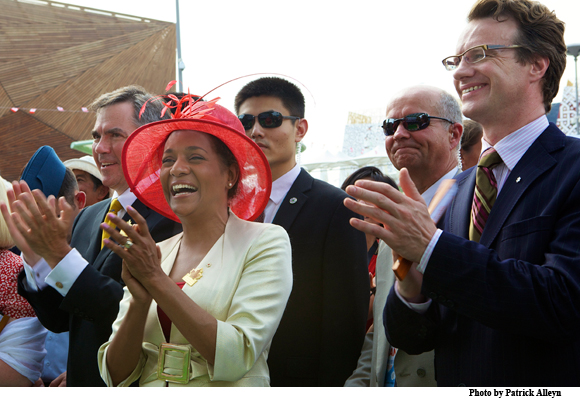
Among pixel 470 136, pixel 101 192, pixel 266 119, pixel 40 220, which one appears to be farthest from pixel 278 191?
pixel 101 192

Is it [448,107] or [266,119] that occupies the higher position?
[448,107]

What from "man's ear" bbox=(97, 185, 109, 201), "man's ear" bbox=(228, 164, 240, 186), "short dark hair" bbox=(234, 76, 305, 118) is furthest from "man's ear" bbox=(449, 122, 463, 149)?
"man's ear" bbox=(97, 185, 109, 201)

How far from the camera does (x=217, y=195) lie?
195 cm

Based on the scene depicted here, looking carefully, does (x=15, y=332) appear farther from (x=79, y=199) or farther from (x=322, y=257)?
(x=322, y=257)

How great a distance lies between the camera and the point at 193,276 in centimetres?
177

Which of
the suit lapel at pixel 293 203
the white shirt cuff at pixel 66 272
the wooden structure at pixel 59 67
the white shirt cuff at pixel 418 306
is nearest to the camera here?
the white shirt cuff at pixel 418 306

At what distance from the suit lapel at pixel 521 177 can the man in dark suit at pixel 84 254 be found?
1.60m

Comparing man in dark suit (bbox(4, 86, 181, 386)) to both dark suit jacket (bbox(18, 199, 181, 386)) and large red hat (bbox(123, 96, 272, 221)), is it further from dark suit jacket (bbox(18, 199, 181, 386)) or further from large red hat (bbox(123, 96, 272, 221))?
large red hat (bbox(123, 96, 272, 221))

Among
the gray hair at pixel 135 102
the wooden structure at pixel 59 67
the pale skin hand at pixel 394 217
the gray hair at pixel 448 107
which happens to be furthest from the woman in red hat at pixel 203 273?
the wooden structure at pixel 59 67

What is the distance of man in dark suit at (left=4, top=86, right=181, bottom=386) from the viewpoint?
1984 millimetres

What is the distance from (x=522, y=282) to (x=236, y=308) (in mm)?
950

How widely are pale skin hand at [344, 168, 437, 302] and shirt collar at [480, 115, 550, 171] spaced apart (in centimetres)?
53

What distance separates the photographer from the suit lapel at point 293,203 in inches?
104

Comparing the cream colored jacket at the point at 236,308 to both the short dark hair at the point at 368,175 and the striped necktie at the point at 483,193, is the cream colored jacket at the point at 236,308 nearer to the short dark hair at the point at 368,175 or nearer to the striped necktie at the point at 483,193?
the striped necktie at the point at 483,193
